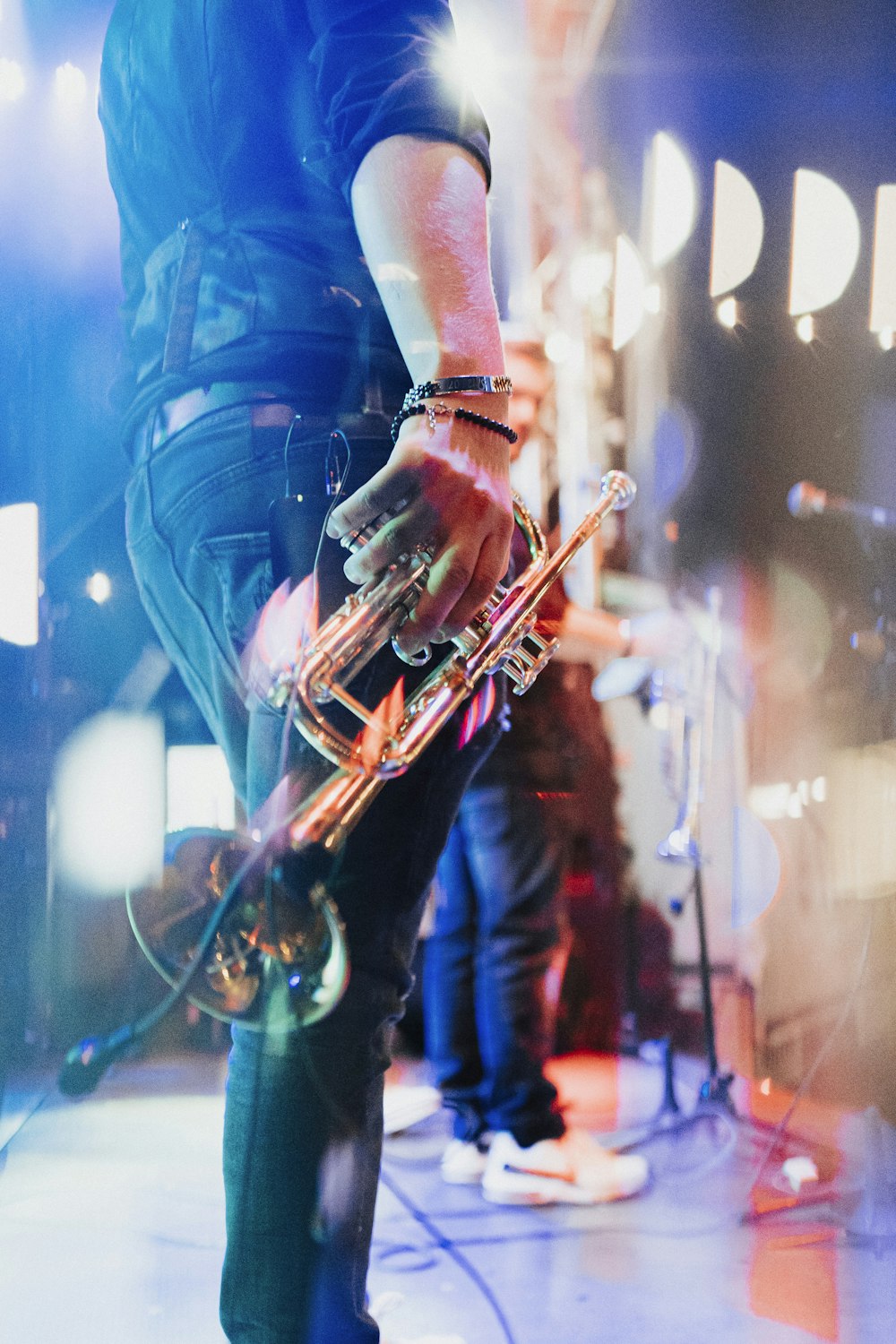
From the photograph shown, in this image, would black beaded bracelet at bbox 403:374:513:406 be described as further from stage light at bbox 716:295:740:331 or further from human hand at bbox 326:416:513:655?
stage light at bbox 716:295:740:331

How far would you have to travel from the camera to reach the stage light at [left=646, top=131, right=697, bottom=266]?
2211 millimetres

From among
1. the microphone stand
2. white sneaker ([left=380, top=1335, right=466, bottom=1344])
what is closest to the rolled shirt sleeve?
white sneaker ([left=380, top=1335, right=466, bottom=1344])

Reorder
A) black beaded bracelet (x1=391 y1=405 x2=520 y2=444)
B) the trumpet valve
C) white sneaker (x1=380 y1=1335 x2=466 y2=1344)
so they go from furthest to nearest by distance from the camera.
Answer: white sneaker (x1=380 y1=1335 x2=466 y2=1344)
the trumpet valve
black beaded bracelet (x1=391 y1=405 x2=520 y2=444)

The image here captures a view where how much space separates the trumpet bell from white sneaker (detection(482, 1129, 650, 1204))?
95cm

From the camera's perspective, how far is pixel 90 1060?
481mm

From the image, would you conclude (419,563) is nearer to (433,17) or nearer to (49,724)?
(433,17)

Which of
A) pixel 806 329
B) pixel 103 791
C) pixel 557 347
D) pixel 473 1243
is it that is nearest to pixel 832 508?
pixel 806 329

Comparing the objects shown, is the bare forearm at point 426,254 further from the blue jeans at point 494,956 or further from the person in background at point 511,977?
the blue jeans at point 494,956

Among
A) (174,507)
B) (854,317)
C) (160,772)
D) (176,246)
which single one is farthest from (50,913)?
(854,317)

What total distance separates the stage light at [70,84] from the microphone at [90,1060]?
1385 mm

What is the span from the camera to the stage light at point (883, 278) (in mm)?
2088

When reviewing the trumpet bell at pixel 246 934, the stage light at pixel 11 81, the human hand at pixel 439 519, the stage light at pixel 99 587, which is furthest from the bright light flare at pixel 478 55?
the trumpet bell at pixel 246 934

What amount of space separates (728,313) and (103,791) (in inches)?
65.8

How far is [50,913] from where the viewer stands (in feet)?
5.63
